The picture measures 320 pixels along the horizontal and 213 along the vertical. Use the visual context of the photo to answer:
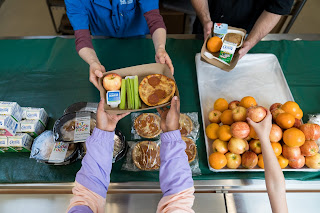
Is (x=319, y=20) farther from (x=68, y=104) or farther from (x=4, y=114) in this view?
(x=4, y=114)

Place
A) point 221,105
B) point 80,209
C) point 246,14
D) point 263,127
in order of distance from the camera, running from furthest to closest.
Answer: point 246,14, point 221,105, point 263,127, point 80,209

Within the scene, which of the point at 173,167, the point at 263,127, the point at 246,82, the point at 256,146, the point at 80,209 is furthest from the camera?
the point at 246,82

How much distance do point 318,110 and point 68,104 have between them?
6.48 feet

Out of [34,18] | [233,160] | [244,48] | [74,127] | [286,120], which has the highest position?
[244,48]

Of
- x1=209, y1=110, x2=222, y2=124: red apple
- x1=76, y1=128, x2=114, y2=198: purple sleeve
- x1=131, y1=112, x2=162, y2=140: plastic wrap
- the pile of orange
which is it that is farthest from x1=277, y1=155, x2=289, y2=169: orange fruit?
x1=76, y1=128, x2=114, y2=198: purple sleeve

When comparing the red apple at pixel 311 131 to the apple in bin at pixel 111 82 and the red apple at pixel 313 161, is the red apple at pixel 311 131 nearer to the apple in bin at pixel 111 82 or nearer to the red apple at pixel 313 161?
the red apple at pixel 313 161

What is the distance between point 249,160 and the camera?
1383mm

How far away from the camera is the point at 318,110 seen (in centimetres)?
174

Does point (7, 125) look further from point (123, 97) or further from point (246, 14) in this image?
point (246, 14)

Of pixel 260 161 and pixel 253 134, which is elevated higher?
pixel 253 134

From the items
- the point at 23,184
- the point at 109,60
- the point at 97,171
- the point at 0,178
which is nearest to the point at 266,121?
the point at 97,171

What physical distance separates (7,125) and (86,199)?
29.1 inches

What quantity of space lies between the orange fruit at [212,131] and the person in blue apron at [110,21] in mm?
476

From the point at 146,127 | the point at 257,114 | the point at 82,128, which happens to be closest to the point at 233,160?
the point at 257,114
